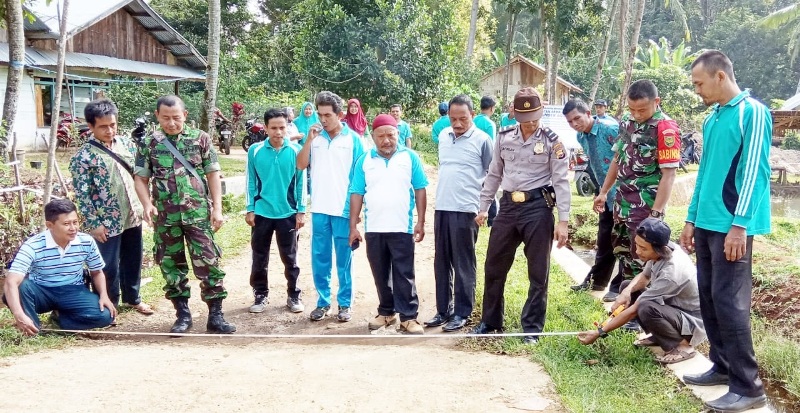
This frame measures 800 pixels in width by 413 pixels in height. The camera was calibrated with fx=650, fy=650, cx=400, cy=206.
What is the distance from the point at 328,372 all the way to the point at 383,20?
1256 cm

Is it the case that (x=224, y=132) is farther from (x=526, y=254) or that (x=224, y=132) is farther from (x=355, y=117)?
(x=526, y=254)

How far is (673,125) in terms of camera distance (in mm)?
4477

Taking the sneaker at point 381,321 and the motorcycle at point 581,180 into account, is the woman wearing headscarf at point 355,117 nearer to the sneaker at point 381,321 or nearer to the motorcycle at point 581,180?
the sneaker at point 381,321

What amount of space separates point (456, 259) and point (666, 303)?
156 centimetres

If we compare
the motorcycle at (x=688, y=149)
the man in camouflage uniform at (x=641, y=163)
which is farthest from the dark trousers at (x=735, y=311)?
the motorcycle at (x=688, y=149)

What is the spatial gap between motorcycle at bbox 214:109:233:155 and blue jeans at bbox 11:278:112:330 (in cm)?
1370

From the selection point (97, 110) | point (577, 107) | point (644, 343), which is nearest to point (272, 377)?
point (644, 343)

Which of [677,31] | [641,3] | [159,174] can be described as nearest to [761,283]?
[159,174]

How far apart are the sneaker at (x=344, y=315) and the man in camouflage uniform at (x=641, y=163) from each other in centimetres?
226

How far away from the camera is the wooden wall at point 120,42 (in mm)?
18938

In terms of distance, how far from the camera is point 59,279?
487 cm

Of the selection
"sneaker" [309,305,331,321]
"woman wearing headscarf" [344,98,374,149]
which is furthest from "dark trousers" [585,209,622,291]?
"woman wearing headscarf" [344,98,374,149]

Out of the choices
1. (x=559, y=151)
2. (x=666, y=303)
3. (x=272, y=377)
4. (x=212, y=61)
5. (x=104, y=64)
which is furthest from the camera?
(x=104, y=64)

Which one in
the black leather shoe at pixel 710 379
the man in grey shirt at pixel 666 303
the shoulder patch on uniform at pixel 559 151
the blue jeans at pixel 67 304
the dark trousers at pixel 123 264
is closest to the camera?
the black leather shoe at pixel 710 379
